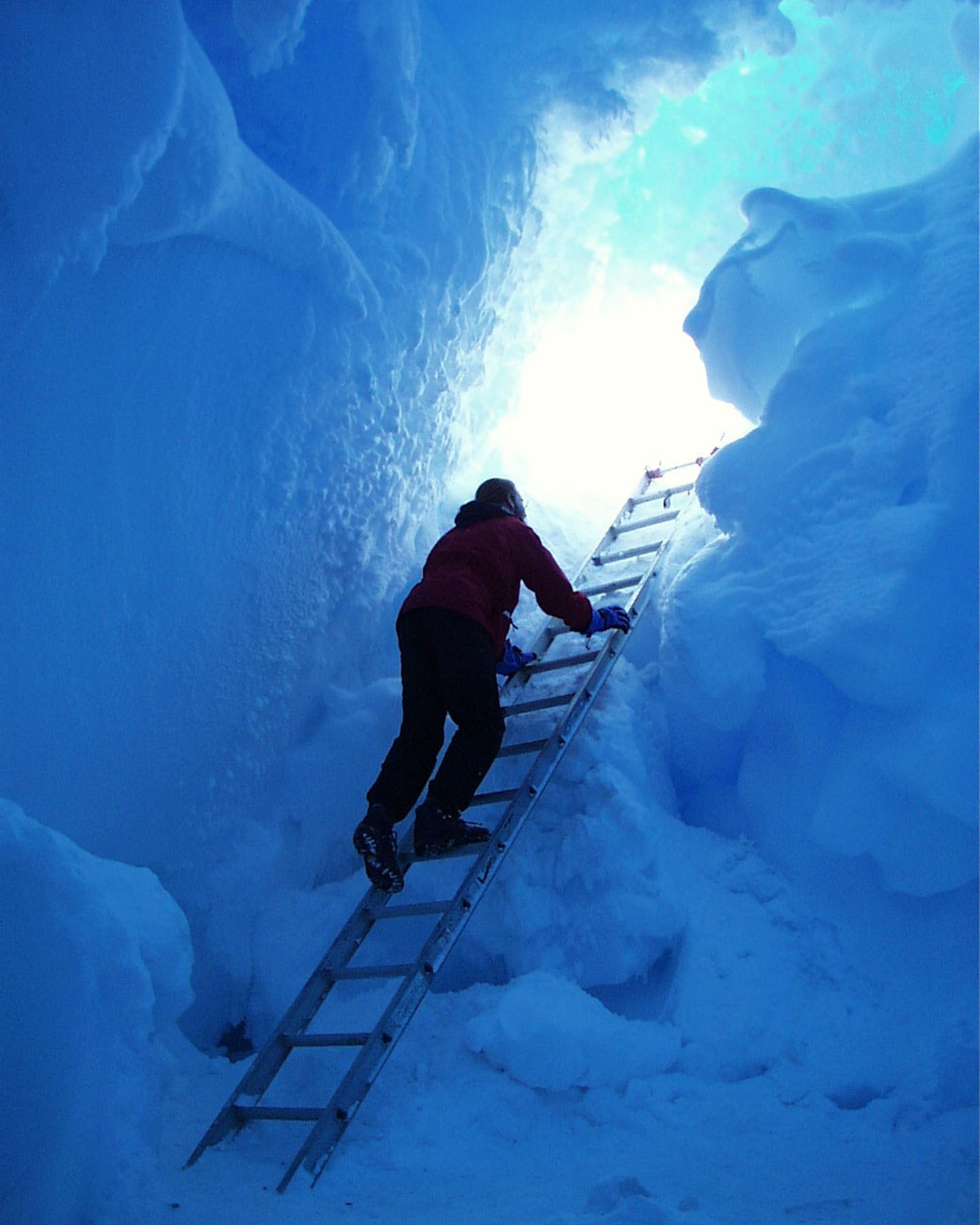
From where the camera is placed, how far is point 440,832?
258cm

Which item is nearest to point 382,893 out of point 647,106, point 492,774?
point 492,774

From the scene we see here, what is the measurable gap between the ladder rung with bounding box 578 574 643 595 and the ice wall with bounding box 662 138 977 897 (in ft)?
1.37

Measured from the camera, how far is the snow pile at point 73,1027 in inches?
72.7

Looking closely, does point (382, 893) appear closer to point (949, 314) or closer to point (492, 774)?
point (492, 774)

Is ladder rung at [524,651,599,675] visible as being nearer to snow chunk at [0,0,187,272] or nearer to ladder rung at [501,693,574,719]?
ladder rung at [501,693,574,719]

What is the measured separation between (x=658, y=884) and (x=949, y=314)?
6.18ft

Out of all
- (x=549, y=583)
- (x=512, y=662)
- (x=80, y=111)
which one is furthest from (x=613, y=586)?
(x=80, y=111)

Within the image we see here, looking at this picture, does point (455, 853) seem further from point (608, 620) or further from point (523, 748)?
point (608, 620)

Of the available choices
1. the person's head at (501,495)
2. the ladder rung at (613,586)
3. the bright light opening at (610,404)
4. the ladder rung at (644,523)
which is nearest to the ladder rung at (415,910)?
the person's head at (501,495)

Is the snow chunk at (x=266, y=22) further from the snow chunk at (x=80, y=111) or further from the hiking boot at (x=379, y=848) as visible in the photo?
the hiking boot at (x=379, y=848)

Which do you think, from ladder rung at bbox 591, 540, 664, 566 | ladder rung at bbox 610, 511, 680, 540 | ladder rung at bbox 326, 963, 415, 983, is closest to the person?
ladder rung at bbox 326, 963, 415, 983

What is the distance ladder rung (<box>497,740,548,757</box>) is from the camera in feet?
9.64

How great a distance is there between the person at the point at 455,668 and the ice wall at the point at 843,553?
0.47 m

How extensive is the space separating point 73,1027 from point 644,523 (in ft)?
10.1
